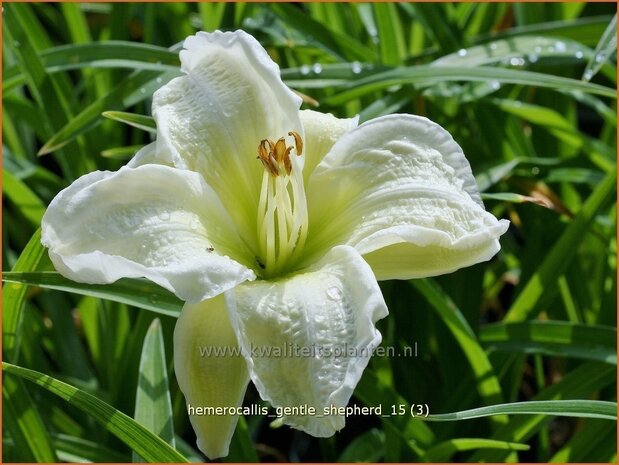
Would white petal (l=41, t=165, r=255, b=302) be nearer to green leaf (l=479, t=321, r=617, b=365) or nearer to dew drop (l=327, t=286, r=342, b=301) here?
dew drop (l=327, t=286, r=342, b=301)

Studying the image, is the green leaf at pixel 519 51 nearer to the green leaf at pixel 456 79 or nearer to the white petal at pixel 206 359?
the green leaf at pixel 456 79

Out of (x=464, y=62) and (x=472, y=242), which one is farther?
(x=464, y=62)

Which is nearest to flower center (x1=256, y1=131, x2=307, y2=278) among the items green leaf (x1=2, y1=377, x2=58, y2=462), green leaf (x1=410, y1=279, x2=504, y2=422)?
green leaf (x1=410, y1=279, x2=504, y2=422)

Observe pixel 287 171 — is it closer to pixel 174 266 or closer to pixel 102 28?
pixel 174 266

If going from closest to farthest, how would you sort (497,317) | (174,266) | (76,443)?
(174,266) → (76,443) → (497,317)

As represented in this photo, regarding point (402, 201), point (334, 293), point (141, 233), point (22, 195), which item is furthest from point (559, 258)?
point (22, 195)

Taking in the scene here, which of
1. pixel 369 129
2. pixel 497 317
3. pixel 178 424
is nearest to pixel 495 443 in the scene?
pixel 369 129
